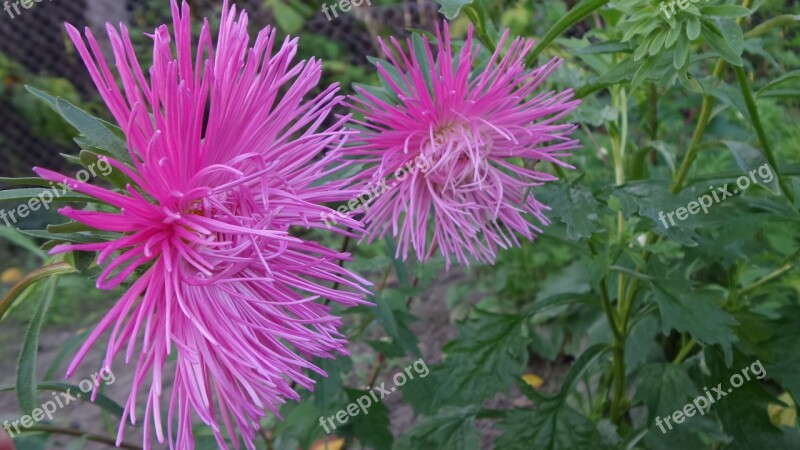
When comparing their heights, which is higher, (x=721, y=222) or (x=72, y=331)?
(x=72, y=331)

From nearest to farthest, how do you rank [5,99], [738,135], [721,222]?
[721,222] → [738,135] → [5,99]

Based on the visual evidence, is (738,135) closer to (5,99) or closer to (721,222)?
(721,222)

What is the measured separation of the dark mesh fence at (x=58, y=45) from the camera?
392cm

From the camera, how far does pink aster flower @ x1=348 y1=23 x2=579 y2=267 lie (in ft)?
2.67

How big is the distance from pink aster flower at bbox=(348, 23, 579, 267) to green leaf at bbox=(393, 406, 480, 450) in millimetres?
476

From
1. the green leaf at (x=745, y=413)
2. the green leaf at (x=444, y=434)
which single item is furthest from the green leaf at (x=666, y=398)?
the green leaf at (x=444, y=434)

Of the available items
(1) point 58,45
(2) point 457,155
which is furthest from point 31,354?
(1) point 58,45

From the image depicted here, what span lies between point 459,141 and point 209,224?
0.34 meters

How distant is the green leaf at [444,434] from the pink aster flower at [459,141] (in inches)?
18.7

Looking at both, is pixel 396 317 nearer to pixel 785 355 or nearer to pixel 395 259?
pixel 395 259

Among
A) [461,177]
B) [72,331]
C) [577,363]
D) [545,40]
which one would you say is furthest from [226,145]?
[72,331]

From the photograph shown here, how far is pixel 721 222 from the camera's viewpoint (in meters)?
1.14

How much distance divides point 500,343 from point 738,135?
85 centimetres

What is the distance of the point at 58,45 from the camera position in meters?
4.12
